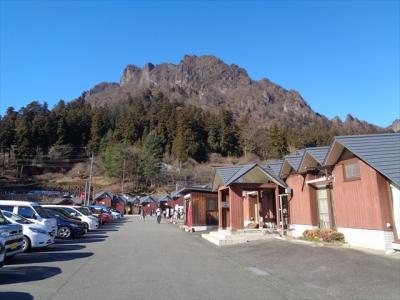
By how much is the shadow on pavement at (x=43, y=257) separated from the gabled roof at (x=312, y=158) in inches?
411

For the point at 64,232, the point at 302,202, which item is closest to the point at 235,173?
the point at 302,202

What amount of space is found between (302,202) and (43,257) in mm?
11933

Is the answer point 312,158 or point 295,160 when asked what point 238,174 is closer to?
point 295,160

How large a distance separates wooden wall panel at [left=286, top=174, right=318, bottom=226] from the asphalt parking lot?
3818mm

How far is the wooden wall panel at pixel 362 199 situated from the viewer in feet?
39.3

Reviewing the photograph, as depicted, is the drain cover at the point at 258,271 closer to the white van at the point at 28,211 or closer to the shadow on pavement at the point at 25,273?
the shadow on pavement at the point at 25,273

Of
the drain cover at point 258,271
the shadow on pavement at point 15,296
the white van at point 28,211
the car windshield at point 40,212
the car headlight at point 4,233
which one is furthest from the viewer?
the car windshield at point 40,212

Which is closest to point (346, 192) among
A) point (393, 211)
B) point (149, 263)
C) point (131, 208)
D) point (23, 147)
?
point (393, 211)

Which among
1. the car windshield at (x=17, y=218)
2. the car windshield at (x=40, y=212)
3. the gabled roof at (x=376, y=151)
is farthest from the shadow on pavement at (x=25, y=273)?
the gabled roof at (x=376, y=151)

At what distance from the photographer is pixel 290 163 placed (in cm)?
1888

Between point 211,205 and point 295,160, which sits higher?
point 295,160

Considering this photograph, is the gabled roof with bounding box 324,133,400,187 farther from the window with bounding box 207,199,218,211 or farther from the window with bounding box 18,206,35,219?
the window with bounding box 207,199,218,211

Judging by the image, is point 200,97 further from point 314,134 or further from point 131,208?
point 131,208

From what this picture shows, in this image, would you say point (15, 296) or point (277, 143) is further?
point (277, 143)
